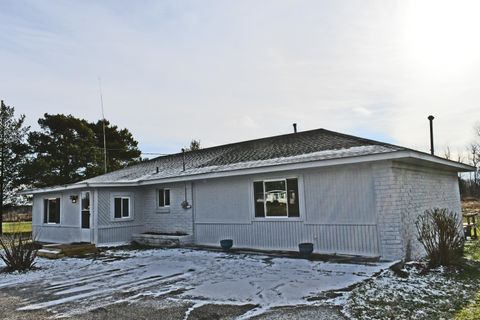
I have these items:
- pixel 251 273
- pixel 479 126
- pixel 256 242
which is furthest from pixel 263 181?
pixel 479 126

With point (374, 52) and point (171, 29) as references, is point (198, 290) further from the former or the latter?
point (374, 52)

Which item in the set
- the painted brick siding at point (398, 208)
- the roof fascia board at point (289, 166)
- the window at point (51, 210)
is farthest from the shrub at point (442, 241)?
the window at point (51, 210)

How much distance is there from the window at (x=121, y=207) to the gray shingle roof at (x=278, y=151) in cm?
103

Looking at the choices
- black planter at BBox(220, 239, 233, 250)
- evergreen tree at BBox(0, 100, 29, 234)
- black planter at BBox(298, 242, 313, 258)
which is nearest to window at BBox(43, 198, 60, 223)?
black planter at BBox(220, 239, 233, 250)

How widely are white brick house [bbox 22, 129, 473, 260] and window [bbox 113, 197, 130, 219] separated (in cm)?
5

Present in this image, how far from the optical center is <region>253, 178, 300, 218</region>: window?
962cm

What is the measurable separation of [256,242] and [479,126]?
40.2m

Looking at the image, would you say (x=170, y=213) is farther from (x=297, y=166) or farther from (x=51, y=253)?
(x=297, y=166)

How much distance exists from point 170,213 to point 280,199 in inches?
193

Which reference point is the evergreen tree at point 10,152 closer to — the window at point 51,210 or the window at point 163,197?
the window at point 51,210

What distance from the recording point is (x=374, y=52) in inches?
364

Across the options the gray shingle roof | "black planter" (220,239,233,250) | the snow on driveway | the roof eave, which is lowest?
the snow on driveway

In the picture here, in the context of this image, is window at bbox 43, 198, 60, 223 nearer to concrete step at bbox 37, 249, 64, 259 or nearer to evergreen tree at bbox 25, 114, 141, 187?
concrete step at bbox 37, 249, 64, 259

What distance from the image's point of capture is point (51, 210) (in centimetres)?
1491
